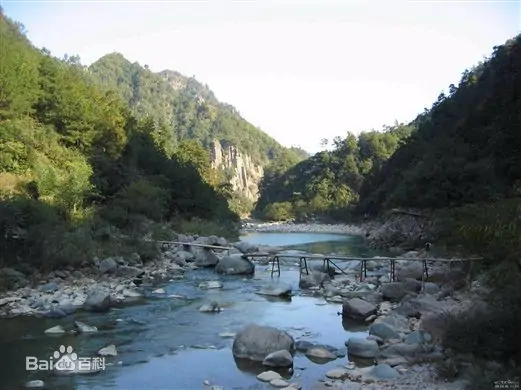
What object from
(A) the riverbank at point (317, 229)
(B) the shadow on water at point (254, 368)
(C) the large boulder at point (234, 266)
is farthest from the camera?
(A) the riverbank at point (317, 229)

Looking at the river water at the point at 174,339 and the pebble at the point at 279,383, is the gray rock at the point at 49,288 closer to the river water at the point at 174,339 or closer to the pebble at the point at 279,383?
the river water at the point at 174,339

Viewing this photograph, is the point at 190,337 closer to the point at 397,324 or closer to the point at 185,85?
the point at 397,324

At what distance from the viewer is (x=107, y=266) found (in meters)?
17.0

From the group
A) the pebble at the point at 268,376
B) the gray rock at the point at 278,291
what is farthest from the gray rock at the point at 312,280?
the pebble at the point at 268,376

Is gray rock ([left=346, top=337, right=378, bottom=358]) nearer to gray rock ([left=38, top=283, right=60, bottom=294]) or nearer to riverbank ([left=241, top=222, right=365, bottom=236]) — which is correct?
gray rock ([left=38, top=283, right=60, bottom=294])

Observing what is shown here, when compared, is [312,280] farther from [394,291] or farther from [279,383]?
[279,383]

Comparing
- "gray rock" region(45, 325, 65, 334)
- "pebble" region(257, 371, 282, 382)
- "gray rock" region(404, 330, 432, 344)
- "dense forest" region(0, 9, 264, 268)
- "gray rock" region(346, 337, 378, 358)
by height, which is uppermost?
"dense forest" region(0, 9, 264, 268)

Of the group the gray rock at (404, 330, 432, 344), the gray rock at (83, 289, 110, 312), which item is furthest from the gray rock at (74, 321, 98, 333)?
the gray rock at (404, 330, 432, 344)

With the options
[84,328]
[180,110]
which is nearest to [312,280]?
[84,328]

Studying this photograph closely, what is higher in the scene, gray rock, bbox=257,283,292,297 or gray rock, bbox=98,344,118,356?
gray rock, bbox=98,344,118,356

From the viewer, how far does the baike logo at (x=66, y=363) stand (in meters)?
8.18

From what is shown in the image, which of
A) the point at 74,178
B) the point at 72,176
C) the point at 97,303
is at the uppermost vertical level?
the point at 72,176

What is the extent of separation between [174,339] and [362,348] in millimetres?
3912

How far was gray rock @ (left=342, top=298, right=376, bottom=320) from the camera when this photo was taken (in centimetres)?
1193
